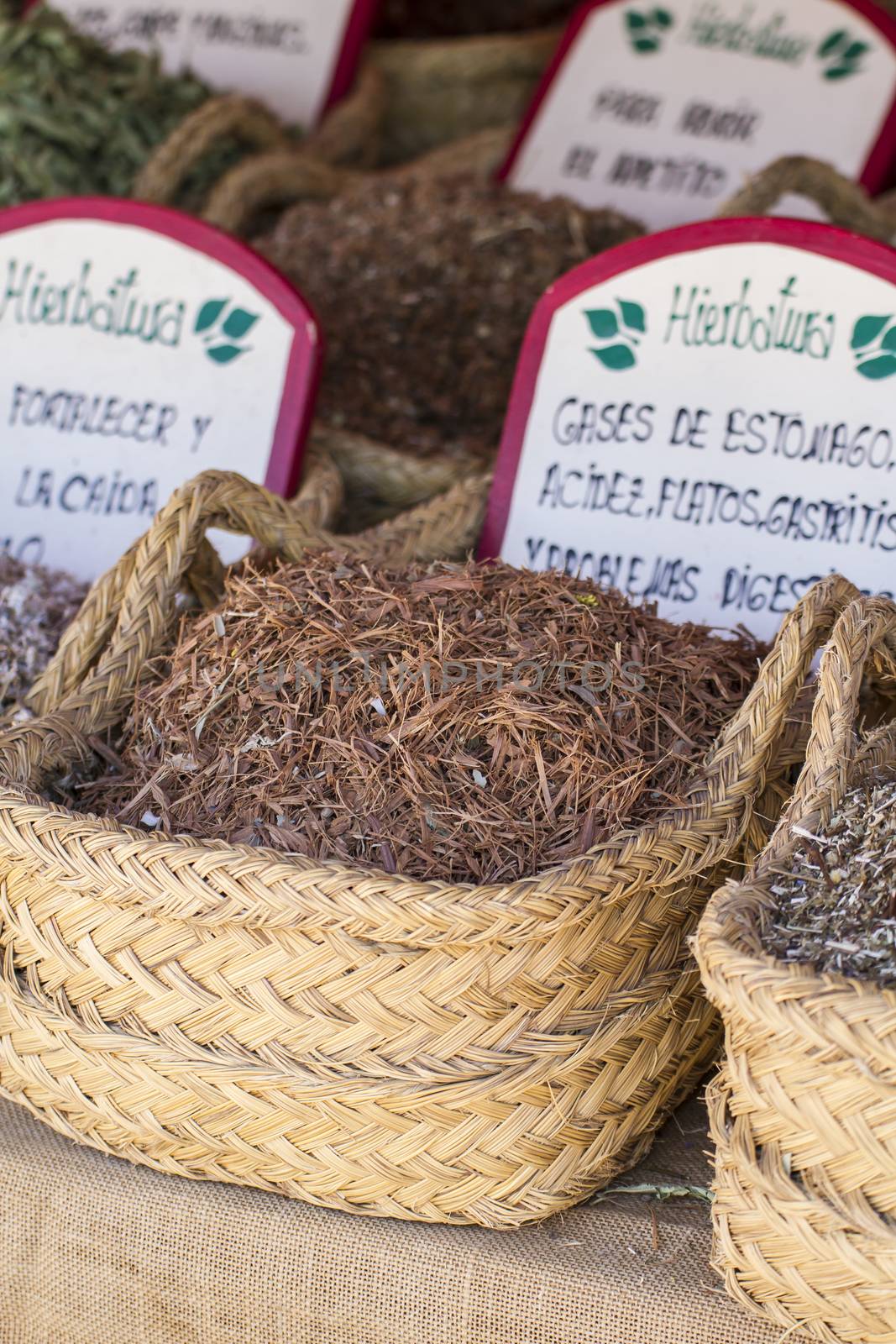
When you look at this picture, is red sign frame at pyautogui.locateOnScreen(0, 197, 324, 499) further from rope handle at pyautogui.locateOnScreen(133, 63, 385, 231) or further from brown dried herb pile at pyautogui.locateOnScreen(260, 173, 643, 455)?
rope handle at pyautogui.locateOnScreen(133, 63, 385, 231)

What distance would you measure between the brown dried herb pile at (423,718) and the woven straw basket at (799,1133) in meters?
0.15

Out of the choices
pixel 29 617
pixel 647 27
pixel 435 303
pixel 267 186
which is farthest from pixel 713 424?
pixel 647 27

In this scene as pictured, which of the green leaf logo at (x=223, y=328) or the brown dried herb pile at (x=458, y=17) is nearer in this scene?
the green leaf logo at (x=223, y=328)

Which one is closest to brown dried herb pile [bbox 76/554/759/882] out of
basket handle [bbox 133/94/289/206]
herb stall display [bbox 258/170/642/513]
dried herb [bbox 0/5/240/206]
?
herb stall display [bbox 258/170/642/513]

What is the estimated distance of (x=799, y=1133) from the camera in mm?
774

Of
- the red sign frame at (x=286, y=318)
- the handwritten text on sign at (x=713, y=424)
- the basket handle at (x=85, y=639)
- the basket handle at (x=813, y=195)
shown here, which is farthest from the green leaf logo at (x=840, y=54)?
the basket handle at (x=85, y=639)

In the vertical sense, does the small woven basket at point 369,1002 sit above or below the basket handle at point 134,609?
below

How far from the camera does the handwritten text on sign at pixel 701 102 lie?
7.23 ft

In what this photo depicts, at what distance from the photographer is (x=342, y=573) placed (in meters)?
1.12

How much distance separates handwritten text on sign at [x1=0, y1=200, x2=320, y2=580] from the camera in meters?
1.53

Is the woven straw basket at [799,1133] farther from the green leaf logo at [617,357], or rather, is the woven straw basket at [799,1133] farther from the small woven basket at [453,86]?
the small woven basket at [453,86]

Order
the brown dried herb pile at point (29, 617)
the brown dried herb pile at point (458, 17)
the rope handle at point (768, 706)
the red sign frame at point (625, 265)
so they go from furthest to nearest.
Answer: the brown dried herb pile at point (458, 17) → the red sign frame at point (625, 265) → the brown dried herb pile at point (29, 617) → the rope handle at point (768, 706)

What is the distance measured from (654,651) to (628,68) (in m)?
1.64

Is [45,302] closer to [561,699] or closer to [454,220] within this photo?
[454,220]
